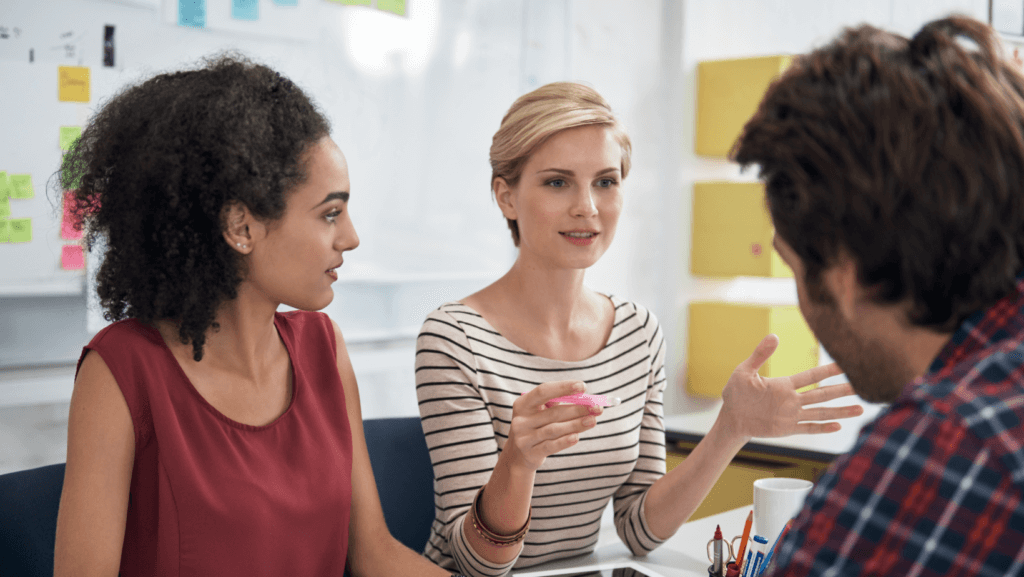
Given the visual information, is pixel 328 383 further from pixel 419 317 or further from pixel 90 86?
pixel 419 317

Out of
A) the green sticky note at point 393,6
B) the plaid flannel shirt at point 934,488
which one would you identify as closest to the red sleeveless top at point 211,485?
the plaid flannel shirt at point 934,488

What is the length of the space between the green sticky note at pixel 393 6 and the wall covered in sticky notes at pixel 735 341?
1590 millimetres

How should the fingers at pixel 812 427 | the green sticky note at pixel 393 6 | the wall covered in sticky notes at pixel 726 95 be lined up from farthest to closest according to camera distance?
the wall covered in sticky notes at pixel 726 95 → the green sticky note at pixel 393 6 → the fingers at pixel 812 427

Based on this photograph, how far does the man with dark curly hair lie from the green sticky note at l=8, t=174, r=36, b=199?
69.9 inches

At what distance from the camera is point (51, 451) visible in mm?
2039

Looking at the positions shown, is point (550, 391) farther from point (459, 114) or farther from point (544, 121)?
point (459, 114)

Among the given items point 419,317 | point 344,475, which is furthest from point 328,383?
point 419,317

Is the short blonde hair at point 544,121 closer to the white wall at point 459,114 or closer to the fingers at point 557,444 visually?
the fingers at point 557,444

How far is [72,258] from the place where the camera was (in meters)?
2.02

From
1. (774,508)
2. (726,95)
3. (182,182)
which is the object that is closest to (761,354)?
(774,508)

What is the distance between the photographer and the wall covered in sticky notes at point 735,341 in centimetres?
319

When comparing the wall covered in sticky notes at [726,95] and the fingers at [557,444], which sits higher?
the wall covered in sticky notes at [726,95]

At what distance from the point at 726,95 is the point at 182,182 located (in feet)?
8.46

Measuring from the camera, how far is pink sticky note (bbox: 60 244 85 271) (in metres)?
2.01
